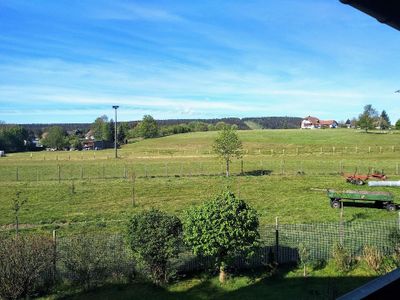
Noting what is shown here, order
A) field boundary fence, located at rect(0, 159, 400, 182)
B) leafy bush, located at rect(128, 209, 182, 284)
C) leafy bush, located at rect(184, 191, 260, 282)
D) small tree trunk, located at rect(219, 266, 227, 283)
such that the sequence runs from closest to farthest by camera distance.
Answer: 1. leafy bush, located at rect(184, 191, 260, 282)
2. leafy bush, located at rect(128, 209, 182, 284)
3. small tree trunk, located at rect(219, 266, 227, 283)
4. field boundary fence, located at rect(0, 159, 400, 182)

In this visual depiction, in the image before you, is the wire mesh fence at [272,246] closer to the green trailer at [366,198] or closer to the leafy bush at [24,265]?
the leafy bush at [24,265]

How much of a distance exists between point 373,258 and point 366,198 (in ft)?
34.5

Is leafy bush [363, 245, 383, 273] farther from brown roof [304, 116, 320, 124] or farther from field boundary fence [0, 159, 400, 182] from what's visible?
brown roof [304, 116, 320, 124]

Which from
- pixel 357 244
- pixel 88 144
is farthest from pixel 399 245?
pixel 88 144

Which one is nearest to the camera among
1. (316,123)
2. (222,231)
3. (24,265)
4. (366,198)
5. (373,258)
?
(24,265)

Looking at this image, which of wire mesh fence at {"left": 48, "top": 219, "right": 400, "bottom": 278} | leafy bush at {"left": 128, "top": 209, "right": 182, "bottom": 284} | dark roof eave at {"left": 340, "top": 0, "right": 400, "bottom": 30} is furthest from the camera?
wire mesh fence at {"left": 48, "top": 219, "right": 400, "bottom": 278}

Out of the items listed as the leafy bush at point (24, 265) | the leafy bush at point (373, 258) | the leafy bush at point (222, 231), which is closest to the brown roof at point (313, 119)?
the leafy bush at point (373, 258)

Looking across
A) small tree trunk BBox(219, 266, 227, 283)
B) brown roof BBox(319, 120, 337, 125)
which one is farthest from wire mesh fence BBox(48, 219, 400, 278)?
brown roof BBox(319, 120, 337, 125)

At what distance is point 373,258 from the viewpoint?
1154 centimetres

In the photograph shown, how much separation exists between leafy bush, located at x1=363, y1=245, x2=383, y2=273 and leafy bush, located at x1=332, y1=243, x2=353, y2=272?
18.3 inches

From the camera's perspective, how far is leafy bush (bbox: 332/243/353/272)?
11773 mm

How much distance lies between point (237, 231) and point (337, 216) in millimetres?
10571

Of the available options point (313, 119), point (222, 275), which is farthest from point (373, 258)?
point (313, 119)

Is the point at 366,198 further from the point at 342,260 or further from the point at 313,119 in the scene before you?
the point at 313,119
